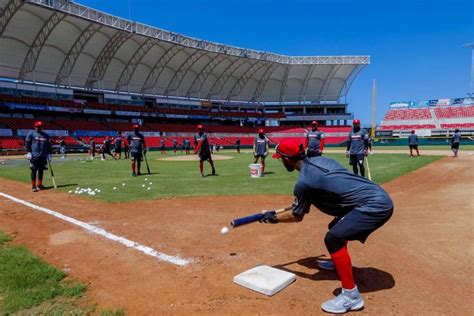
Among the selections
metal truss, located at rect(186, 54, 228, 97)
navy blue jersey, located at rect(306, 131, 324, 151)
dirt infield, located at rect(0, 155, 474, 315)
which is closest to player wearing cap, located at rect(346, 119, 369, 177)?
navy blue jersey, located at rect(306, 131, 324, 151)

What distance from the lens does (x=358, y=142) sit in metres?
11.1

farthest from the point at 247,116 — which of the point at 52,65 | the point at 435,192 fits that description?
the point at 435,192

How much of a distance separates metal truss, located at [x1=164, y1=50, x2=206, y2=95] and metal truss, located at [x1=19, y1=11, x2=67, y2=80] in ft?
69.5

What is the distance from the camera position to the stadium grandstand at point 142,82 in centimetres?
3778

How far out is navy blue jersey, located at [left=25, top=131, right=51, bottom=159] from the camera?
1093cm

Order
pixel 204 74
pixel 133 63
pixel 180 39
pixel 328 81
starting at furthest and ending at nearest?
pixel 328 81
pixel 204 74
pixel 133 63
pixel 180 39

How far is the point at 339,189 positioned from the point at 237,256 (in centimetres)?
206

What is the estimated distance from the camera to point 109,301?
334cm

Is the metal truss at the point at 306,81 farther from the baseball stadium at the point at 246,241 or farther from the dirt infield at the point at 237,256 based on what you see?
the dirt infield at the point at 237,256

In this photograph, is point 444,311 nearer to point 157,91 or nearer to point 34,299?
point 34,299

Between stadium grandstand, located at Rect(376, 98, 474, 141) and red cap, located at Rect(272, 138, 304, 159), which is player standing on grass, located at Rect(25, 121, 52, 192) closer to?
red cap, located at Rect(272, 138, 304, 159)

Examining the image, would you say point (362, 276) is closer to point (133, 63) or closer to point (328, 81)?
point (133, 63)

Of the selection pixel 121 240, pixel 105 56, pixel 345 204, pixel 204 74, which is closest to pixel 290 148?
pixel 345 204

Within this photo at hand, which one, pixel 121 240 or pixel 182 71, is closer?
pixel 121 240
